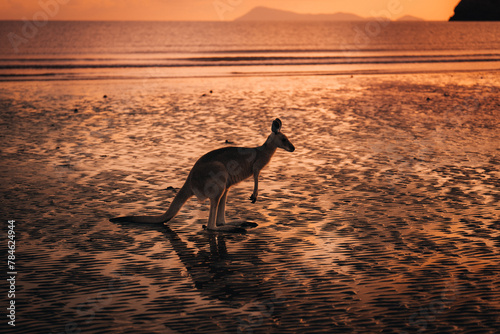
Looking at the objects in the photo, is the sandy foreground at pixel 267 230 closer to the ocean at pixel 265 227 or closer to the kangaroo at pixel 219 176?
the ocean at pixel 265 227

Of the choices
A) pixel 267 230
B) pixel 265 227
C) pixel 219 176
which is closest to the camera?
pixel 219 176

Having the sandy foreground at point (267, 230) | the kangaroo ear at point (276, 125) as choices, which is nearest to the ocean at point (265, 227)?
the sandy foreground at point (267, 230)

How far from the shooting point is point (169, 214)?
6.87 meters

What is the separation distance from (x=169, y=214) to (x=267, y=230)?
1.05 meters

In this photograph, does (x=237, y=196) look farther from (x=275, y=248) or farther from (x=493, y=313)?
(x=493, y=313)

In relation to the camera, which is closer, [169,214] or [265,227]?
[169,214]

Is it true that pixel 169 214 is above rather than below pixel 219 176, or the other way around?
below

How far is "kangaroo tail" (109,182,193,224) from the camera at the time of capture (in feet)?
22.1

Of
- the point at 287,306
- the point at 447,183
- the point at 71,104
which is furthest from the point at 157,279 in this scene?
the point at 71,104

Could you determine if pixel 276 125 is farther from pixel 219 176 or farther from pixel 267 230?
pixel 267 230

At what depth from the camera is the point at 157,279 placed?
5.43 m

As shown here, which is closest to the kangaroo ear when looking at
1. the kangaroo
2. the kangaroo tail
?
the kangaroo

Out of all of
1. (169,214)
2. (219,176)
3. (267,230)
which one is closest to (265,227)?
(267,230)

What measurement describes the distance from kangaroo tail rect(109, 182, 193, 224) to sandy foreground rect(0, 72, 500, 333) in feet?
0.33
